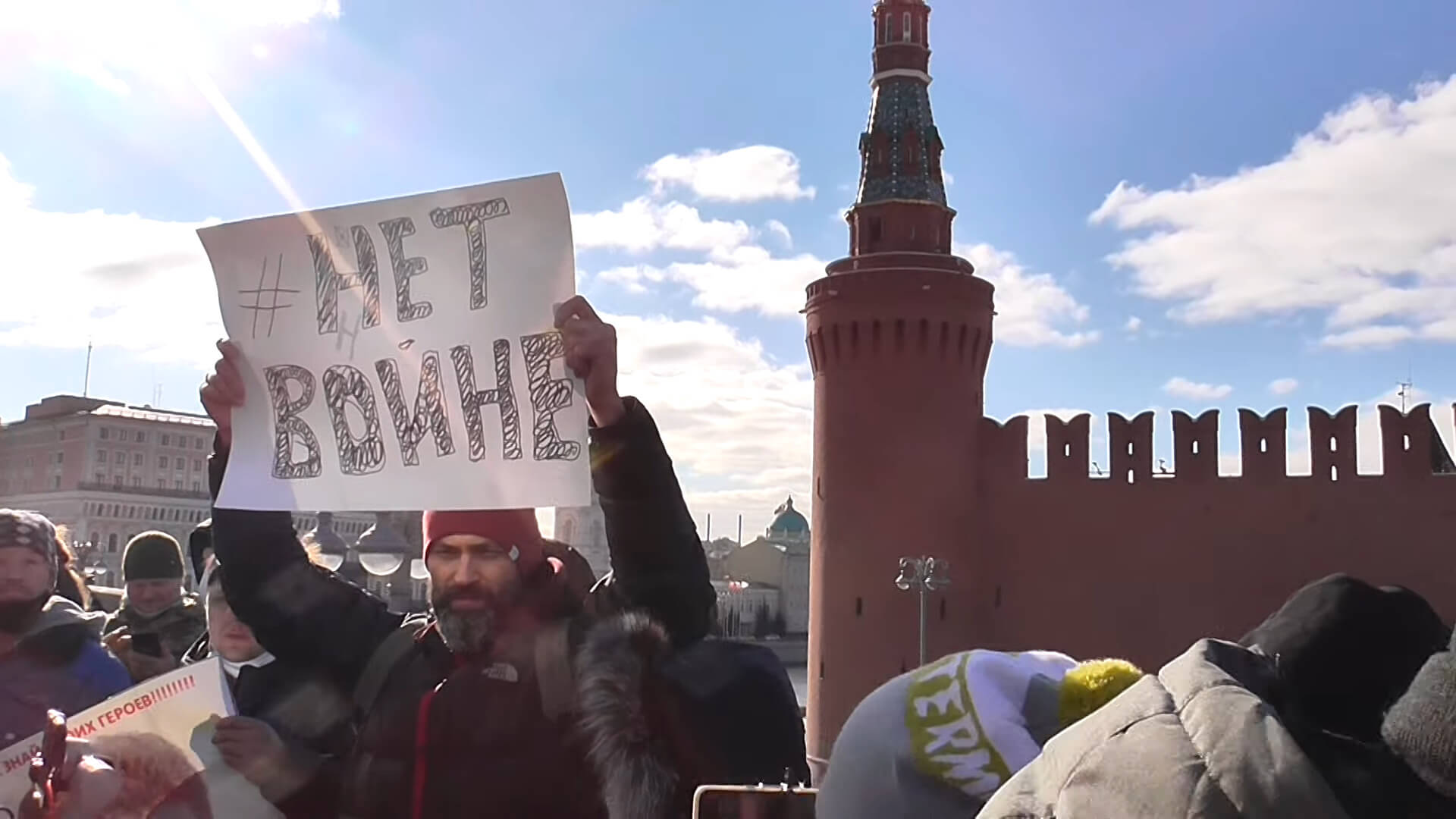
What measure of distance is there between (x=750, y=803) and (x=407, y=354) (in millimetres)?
1337

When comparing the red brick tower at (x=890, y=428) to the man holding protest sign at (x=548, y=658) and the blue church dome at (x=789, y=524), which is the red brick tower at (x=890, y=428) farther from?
the blue church dome at (x=789, y=524)

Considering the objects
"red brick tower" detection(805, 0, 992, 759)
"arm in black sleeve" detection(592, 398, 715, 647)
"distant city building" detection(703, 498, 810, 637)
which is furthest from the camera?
"distant city building" detection(703, 498, 810, 637)

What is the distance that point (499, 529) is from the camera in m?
2.35

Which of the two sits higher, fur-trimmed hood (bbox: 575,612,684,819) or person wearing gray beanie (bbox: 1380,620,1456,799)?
person wearing gray beanie (bbox: 1380,620,1456,799)

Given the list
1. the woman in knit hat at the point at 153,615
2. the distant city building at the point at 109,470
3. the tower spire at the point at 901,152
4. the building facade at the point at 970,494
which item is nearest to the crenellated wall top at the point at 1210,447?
the building facade at the point at 970,494

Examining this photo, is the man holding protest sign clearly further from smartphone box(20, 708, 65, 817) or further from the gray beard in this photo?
smartphone box(20, 708, 65, 817)

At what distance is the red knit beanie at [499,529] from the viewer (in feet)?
7.68

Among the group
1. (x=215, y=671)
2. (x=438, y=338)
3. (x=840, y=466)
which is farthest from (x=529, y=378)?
(x=840, y=466)

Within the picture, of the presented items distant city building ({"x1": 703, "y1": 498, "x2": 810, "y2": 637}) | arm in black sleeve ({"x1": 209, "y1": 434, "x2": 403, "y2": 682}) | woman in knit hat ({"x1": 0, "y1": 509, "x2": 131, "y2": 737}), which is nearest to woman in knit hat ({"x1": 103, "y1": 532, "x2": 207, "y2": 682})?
woman in knit hat ({"x1": 0, "y1": 509, "x2": 131, "y2": 737})

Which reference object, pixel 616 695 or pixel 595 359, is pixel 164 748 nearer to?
pixel 616 695

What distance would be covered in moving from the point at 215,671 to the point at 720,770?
1307 mm

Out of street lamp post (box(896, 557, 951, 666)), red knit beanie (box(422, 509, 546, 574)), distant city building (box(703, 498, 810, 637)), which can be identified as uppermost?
red knit beanie (box(422, 509, 546, 574))

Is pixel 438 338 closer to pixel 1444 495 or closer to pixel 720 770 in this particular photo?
pixel 720 770

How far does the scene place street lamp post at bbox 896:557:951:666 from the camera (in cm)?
1318
